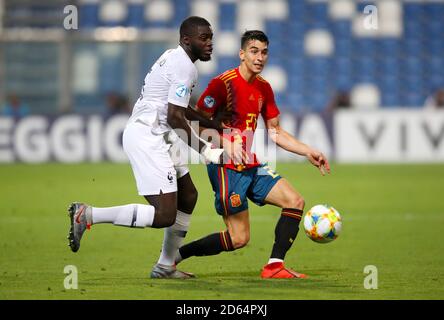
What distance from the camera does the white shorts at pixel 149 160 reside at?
7.57 metres

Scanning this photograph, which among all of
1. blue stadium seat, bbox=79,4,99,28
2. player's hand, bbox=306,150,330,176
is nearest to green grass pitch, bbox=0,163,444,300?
player's hand, bbox=306,150,330,176

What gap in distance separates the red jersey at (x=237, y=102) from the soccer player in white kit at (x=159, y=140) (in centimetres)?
35

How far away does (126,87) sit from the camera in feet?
90.8

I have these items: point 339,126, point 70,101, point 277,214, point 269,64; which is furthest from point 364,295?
point 269,64

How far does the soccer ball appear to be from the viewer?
26.3 feet

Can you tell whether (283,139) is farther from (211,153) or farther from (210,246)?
(210,246)

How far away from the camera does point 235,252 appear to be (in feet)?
33.4

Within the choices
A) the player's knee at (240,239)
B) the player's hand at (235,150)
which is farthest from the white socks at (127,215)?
the player's knee at (240,239)

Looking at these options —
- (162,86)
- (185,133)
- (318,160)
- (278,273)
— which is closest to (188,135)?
(185,133)

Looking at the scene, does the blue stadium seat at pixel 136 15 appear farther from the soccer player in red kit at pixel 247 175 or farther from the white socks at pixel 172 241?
the white socks at pixel 172 241

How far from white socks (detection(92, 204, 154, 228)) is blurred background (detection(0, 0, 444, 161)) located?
1966 cm

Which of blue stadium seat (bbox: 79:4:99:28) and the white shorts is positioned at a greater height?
blue stadium seat (bbox: 79:4:99:28)

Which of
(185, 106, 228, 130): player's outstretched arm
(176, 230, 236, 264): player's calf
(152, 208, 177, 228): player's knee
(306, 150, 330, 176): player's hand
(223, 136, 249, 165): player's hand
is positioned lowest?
(176, 230, 236, 264): player's calf

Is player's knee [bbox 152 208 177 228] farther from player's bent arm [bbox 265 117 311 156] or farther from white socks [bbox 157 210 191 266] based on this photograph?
player's bent arm [bbox 265 117 311 156]
